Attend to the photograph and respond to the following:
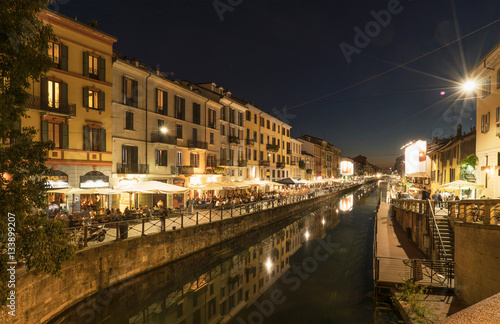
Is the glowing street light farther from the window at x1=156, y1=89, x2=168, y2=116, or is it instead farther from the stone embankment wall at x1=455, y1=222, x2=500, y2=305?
the window at x1=156, y1=89, x2=168, y2=116

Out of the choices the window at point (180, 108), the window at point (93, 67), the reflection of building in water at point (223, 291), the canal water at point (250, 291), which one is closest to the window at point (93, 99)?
the window at point (93, 67)

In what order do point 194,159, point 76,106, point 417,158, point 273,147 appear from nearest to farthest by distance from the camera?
point 76,106 → point 194,159 → point 417,158 → point 273,147

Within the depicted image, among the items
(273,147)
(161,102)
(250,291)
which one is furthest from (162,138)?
(273,147)

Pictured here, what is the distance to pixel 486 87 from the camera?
739 inches

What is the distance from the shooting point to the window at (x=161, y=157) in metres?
23.8

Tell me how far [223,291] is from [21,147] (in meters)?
11.0

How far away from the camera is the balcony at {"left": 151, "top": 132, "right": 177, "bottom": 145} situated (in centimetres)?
2359

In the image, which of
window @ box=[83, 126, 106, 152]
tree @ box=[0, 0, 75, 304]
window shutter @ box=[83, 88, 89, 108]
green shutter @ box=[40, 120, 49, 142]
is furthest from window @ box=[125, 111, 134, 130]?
tree @ box=[0, 0, 75, 304]

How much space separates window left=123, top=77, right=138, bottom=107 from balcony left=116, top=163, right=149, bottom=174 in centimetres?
460

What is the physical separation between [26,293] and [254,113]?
36777mm

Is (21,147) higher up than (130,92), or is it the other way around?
(130,92)

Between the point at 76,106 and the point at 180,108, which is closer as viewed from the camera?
the point at 76,106

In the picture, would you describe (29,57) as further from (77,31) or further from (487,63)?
(487,63)

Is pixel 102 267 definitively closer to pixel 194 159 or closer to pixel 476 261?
pixel 476 261
